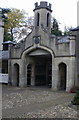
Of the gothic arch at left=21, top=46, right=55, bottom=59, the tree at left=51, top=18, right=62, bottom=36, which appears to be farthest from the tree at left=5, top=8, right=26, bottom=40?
the gothic arch at left=21, top=46, right=55, bottom=59

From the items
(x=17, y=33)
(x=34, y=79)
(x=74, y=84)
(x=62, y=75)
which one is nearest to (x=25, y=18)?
(x=17, y=33)

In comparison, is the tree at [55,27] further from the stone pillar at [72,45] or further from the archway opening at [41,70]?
the stone pillar at [72,45]

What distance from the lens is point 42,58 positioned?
27094 millimetres

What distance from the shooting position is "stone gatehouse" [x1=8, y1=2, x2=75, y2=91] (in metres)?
19.6

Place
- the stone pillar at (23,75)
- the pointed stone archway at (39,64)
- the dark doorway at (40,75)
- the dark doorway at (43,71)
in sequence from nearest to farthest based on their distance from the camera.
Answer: the pointed stone archway at (39,64)
the stone pillar at (23,75)
the dark doorway at (40,75)
the dark doorway at (43,71)

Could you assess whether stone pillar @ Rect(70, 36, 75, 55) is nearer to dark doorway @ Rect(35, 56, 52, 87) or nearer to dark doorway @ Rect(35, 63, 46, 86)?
dark doorway @ Rect(35, 56, 52, 87)

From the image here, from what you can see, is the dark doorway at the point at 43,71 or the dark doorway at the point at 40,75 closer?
the dark doorway at the point at 40,75

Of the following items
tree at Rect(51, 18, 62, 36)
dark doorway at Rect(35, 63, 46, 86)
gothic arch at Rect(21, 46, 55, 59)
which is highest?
tree at Rect(51, 18, 62, 36)

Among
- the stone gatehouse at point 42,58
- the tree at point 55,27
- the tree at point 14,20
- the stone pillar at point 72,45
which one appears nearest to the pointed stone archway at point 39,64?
the stone gatehouse at point 42,58

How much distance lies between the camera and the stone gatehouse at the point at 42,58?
64.3 feet

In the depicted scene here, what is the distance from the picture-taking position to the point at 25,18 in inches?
1700

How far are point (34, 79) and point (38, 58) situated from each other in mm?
3419

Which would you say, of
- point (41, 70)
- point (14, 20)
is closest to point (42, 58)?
point (41, 70)

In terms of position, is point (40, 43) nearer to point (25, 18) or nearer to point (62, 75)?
point (62, 75)
